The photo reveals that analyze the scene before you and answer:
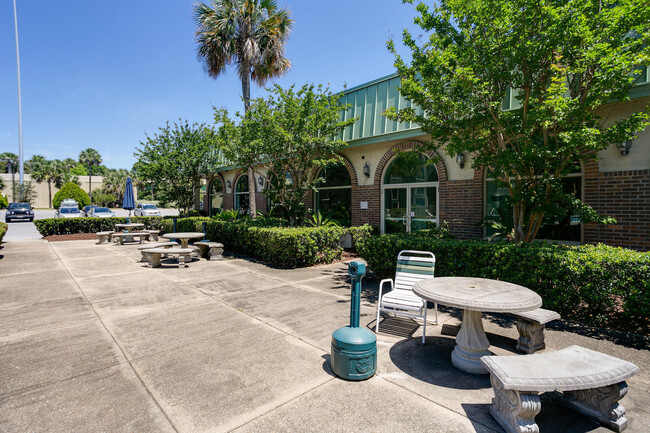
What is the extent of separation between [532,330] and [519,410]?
1668 millimetres

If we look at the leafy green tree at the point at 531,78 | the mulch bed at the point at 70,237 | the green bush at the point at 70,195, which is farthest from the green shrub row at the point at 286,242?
the green bush at the point at 70,195

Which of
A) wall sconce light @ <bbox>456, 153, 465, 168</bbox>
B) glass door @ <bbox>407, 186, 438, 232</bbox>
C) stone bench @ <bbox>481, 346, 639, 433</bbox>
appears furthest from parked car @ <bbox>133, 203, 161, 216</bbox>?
stone bench @ <bbox>481, 346, 639, 433</bbox>

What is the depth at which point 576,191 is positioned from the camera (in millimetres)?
6871

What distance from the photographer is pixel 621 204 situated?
20.4 ft

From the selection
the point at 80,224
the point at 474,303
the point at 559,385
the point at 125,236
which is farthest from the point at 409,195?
the point at 80,224

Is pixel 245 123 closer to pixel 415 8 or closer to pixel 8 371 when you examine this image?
pixel 415 8

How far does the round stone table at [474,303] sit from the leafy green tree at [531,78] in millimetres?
2555

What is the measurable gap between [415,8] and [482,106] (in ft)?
7.16

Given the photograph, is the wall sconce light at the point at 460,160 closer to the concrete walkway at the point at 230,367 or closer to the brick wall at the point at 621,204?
the brick wall at the point at 621,204

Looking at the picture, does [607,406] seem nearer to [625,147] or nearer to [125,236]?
[625,147]

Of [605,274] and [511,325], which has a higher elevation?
[605,274]

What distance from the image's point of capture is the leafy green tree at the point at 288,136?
31.4ft

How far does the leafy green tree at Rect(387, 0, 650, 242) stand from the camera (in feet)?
15.4

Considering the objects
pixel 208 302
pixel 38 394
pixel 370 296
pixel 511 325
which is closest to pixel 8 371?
pixel 38 394
